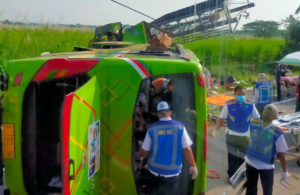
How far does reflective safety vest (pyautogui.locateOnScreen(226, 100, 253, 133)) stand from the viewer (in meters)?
4.91

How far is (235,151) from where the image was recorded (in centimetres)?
507

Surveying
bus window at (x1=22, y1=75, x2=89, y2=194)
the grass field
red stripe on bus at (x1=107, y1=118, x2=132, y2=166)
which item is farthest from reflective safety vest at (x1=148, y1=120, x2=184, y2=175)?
the grass field

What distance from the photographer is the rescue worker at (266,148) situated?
12.4 feet

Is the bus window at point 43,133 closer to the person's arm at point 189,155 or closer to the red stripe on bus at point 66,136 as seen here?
the red stripe on bus at point 66,136

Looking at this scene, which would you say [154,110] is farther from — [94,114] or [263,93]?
[263,93]

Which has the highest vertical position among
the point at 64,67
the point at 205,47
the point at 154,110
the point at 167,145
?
the point at 205,47

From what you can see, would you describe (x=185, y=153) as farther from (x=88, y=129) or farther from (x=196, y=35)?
(x=196, y=35)

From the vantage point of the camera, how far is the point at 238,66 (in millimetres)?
15867

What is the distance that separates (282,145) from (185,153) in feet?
4.26

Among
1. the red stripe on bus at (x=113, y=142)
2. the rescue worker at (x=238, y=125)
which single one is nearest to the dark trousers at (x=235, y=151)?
the rescue worker at (x=238, y=125)

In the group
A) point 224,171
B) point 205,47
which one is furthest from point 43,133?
point 205,47

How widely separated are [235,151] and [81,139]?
3.22 metres

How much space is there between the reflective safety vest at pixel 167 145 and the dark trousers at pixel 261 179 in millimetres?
1138

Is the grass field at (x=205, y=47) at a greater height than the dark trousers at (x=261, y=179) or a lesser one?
greater
